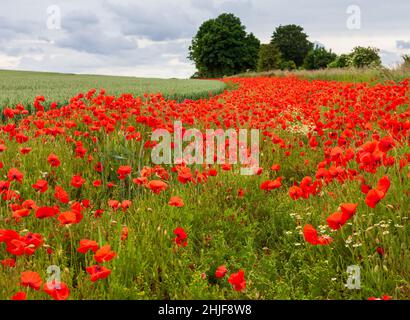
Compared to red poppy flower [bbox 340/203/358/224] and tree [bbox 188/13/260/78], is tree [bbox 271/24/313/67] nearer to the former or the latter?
tree [bbox 188/13/260/78]

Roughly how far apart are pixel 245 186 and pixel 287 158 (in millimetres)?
1693

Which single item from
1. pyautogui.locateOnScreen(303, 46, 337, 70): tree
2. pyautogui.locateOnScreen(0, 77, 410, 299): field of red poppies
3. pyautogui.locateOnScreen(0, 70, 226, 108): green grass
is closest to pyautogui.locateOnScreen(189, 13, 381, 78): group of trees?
pyautogui.locateOnScreen(303, 46, 337, 70): tree

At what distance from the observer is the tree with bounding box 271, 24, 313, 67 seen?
261ft

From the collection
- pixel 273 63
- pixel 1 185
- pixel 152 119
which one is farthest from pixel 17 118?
pixel 273 63

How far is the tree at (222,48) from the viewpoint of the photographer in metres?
62.8

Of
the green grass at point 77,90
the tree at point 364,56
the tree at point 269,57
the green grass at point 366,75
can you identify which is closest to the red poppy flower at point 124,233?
the green grass at point 77,90

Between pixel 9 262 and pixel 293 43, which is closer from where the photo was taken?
pixel 9 262

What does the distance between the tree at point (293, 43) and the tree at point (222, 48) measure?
48.2 feet

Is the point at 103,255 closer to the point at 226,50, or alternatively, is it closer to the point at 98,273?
the point at 98,273

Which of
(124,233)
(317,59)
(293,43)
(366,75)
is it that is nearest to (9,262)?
(124,233)

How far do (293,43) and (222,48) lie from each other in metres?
21.8

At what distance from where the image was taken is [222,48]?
207ft

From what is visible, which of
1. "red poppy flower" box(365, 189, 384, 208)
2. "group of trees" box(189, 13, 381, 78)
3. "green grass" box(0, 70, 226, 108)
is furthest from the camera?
"group of trees" box(189, 13, 381, 78)

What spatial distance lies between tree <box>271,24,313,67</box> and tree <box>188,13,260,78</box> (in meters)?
14.7
